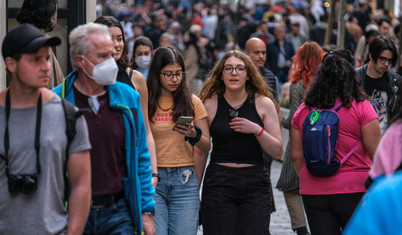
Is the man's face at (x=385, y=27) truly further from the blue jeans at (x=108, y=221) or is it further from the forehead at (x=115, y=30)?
the blue jeans at (x=108, y=221)

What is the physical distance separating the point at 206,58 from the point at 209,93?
58.8 ft

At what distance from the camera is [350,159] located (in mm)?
5738

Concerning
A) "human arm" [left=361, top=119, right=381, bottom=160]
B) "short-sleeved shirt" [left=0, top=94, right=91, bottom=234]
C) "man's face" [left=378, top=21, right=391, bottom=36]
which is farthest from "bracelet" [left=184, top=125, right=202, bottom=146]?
"man's face" [left=378, top=21, right=391, bottom=36]

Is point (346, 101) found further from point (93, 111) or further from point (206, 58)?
point (206, 58)

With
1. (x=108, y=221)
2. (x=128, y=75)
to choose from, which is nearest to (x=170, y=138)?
(x=128, y=75)

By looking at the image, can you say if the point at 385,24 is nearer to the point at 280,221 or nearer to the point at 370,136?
the point at 280,221

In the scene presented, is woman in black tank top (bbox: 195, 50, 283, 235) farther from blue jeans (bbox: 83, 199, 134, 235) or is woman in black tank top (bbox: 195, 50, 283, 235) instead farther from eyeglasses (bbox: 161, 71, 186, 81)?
blue jeans (bbox: 83, 199, 134, 235)

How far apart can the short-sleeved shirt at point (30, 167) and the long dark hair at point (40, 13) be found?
1648 mm

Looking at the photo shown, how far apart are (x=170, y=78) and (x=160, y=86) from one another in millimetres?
126

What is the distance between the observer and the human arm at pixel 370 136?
5.73 metres

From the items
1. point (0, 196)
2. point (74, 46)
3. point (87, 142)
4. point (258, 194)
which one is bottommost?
point (258, 194)

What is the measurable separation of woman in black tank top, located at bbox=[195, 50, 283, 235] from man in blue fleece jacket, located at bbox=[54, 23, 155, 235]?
1.64 meters

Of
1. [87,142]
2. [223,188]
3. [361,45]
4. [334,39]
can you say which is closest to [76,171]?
[87,142]

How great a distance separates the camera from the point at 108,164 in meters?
4.38
